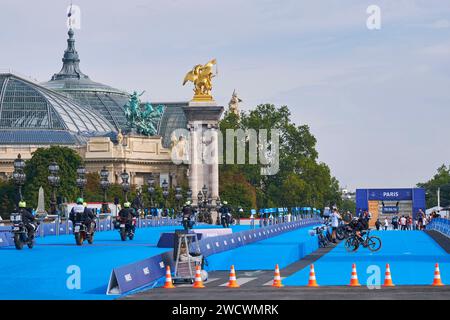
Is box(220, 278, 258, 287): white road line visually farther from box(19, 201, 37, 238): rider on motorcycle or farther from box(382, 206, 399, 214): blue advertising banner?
box(382, 206, 399, 214): blue advertising banner

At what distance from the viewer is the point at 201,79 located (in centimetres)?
13862

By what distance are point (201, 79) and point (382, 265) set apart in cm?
10430

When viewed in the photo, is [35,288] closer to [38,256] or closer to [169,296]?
[169,296]

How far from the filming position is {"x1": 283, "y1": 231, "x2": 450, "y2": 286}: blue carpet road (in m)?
29.4

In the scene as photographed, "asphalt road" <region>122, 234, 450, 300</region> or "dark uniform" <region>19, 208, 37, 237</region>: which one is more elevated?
"dark uniform" <region>19, 208, 37, 237</region>

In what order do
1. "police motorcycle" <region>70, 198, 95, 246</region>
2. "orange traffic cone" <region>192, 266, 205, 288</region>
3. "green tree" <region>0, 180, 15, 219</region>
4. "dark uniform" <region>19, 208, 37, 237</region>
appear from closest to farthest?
"orange traffic cone" <region>192, 266, 205, 288</region>
"dark uniform" <region>19, 208, 37, 237</region>
"police motorcycle" <region>70, 198, 95, 246</region>
"green tree" <region>0, 180, 15, 219</region>

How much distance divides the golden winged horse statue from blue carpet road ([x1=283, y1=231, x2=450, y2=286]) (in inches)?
3520

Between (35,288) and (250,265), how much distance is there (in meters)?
11.5

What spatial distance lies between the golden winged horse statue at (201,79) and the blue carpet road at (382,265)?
8940 cm

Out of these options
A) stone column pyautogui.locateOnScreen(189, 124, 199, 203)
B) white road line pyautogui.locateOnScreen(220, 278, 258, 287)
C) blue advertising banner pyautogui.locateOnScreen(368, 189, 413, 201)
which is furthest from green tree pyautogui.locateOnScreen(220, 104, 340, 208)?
white road line pyautogui.locateOnScreen(220, 278, 258, 287)

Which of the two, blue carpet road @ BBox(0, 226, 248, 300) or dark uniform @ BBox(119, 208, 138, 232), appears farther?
dark uniform @ BBox(119, 208, 138, 232)

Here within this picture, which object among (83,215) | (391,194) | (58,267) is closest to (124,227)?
(83,215)

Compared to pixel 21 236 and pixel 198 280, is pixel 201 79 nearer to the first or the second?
pixel 21 236
